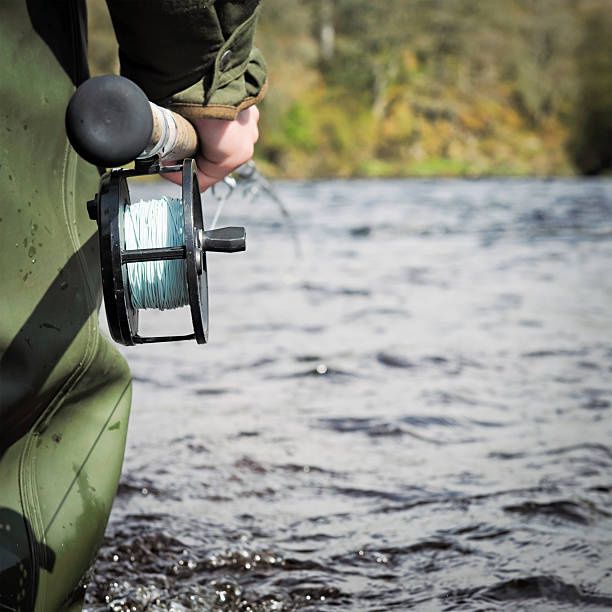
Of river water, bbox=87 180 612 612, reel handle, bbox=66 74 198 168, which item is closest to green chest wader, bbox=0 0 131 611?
reel handle, bbox=66 74 198 168

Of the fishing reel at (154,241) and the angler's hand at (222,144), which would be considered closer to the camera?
the fishing reel at (154,241)

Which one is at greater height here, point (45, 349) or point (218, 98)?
point (218, 98)

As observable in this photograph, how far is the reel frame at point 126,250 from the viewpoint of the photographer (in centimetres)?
132

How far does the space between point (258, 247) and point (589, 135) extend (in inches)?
1938

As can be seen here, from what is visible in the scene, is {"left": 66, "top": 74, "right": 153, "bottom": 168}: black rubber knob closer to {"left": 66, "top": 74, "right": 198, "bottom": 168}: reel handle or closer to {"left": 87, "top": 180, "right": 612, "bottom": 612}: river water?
{"left": 66, "top": 74, "right": 198, "bottom": 168}: reel handle

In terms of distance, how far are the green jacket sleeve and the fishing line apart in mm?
184

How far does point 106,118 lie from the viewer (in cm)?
112

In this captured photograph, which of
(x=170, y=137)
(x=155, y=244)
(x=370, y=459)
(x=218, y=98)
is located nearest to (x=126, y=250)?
(x=155, y=244)

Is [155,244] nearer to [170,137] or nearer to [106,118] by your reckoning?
[170,137]

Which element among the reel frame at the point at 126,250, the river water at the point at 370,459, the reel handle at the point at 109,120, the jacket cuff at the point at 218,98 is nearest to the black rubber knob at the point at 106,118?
the reel handle at the point at 109,120

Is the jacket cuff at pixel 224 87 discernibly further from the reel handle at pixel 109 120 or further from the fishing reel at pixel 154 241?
the reel handle at pixel 109 120

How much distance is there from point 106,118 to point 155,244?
0.29m

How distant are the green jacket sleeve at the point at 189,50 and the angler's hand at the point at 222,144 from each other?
62 mm

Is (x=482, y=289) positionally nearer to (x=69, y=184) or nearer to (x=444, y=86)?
(x=69, y=184)
